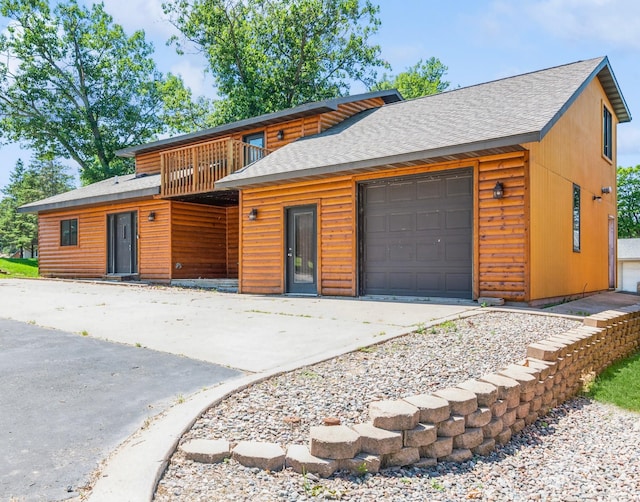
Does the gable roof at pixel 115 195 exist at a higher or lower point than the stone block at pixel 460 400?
higher

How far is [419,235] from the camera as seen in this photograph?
873cm

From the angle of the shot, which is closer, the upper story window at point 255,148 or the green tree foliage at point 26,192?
the upper story window at point 255,148

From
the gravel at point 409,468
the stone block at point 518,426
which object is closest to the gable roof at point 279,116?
the gravel at point 409,468

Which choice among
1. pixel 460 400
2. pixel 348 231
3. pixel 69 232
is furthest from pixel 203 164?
pixel 460 400

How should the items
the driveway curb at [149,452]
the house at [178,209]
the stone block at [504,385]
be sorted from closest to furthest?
the driveway curb at [149,452] → the stone block at [504,385] → the house at [178,209]

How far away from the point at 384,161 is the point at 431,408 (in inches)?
240

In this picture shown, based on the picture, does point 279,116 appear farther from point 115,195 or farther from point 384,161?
point 115,195

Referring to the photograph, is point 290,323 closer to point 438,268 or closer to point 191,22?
point 438,268

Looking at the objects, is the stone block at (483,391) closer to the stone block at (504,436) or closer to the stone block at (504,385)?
the stone block at (504,385)

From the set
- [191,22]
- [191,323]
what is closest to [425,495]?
[191,323]

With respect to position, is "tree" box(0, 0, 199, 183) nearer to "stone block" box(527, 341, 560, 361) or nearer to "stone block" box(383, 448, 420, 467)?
"stone block" box(527, 341, 560, 361)

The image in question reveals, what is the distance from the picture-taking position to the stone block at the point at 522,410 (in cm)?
364

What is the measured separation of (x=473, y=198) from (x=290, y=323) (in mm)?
3910

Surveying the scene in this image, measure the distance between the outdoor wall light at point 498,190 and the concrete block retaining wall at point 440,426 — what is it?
356cm
